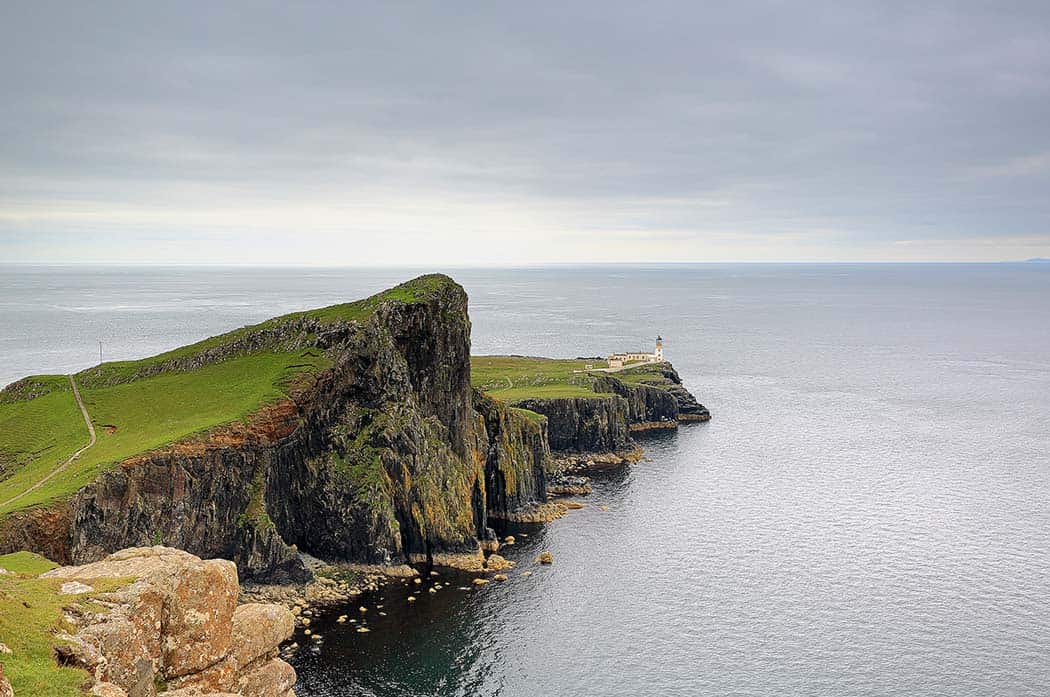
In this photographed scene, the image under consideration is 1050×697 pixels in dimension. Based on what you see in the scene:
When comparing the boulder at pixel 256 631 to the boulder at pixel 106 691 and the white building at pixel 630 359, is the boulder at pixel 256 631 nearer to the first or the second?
the boulder at pixel 106 691

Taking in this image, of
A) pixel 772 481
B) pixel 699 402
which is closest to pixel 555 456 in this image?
pixel 772 481

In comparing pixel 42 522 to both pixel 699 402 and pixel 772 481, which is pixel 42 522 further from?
pixel 699 402

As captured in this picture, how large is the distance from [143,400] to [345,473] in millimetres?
22862

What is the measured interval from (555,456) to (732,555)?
4661 cm

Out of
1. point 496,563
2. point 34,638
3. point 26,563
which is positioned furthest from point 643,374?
point 34,638

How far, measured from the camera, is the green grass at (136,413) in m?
72.6

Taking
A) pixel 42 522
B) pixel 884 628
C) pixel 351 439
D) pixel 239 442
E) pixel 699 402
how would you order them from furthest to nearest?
pixel 699 402 < pixel 351 439 < pixel 239 442 < pixel 884 628 < pixel 42 522

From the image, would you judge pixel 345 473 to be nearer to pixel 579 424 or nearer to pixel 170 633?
pixel 170 633

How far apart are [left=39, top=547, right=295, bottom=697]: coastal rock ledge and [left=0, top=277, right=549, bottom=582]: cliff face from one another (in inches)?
1269

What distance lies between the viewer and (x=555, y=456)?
130375 millimetres

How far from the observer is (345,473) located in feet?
272

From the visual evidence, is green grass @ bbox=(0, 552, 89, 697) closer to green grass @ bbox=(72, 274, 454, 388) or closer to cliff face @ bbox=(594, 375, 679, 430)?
green grass @ bbox=(72, 274, 454, 388)

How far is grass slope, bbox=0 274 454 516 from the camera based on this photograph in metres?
72.8

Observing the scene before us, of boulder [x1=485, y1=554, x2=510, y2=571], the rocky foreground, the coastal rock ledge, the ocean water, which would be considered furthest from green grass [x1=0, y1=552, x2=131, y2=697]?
boulder [x1=485, y1=554, x2=510, y2=571]
